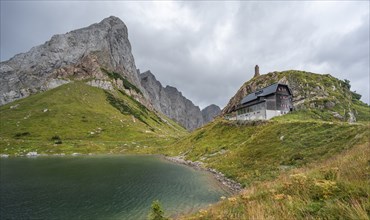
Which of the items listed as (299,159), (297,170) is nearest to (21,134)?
(299,159)

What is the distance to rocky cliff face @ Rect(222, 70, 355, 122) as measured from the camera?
95.8 meters

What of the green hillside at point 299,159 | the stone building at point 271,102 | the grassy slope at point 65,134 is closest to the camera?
the green hillside at point 299,159

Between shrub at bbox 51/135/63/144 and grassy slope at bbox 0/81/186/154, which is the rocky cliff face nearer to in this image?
grassy slope at bbox 0/81/186/154

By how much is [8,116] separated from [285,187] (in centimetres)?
22595

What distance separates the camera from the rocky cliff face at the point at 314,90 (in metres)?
95.8

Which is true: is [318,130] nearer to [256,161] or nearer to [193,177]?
[256,161]

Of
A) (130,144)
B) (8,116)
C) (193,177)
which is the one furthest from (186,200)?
(8,116)

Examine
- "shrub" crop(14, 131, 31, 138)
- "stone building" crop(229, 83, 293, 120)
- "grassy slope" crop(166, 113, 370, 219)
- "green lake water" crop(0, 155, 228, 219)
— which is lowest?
"green lake water" crop(0, 155, 228, 219)

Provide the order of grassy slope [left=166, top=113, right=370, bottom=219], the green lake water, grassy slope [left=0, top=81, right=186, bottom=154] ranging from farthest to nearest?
1. grassy slope [left=0, top=81, right=186, bottom=154]
2. the green lake water
3. grassy slope [left=166, top=113, right=370, bottom=219]

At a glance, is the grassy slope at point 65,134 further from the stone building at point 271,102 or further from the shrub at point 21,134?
the stone building at point 271,102

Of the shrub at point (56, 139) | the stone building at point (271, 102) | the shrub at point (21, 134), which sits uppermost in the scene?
the stone building at point (271, 102)

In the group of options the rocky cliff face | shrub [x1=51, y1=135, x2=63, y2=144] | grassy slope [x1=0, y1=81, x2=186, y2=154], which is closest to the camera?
the rocky cliff face

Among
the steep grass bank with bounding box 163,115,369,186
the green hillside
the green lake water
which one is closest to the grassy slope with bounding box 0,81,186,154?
the green hillside

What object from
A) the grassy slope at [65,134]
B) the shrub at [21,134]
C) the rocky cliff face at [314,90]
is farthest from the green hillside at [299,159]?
the shrub at [21,134]
